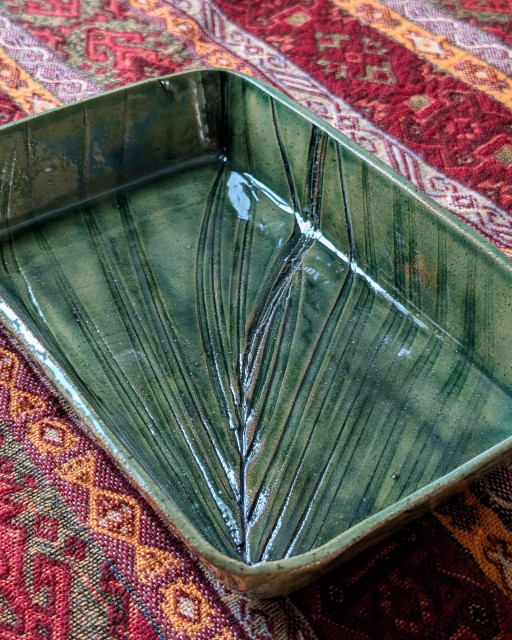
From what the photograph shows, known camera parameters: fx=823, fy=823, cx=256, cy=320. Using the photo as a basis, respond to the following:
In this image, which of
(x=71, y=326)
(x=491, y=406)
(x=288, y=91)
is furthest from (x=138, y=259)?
(x=288, y=91)

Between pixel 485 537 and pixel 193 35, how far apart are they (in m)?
1.10

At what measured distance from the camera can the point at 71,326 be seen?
88 cm

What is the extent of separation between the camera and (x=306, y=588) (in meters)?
0.73

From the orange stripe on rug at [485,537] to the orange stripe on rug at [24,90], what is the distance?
3.00ft

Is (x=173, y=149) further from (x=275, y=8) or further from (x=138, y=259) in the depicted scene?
(x=275, y=8)

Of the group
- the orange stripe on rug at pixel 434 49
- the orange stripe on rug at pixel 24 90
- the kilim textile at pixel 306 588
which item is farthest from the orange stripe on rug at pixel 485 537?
the orange stripe on rug at pixel 24 90

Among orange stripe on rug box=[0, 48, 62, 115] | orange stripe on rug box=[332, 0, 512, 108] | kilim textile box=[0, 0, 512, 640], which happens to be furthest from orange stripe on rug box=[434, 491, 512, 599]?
orange stripe on rug box=[0, 48, 62, 115]

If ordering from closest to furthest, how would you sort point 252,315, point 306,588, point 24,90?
1. point 306,588
2. point 252,315
3. point 24,90

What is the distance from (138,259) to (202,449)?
0.94ft

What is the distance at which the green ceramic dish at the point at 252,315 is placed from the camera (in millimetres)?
736

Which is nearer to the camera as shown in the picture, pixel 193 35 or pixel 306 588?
pixel 306 588

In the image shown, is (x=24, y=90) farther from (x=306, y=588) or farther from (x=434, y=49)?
(x=306, y=588)

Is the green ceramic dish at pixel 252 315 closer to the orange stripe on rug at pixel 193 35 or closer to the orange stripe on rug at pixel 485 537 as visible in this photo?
the orange stripe on rug at pixel 485 537

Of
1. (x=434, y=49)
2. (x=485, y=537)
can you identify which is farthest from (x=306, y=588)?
(x=434, y=49)
